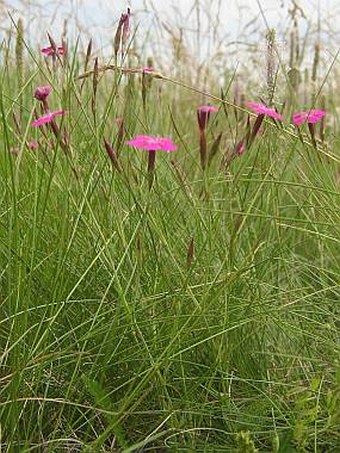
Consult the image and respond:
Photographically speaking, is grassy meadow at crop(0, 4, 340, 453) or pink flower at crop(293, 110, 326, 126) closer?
grassy meadow at crop(0, 4, 340, 453)

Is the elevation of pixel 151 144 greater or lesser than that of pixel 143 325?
greater

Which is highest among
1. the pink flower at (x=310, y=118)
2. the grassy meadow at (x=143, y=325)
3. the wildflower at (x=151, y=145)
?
the wildflower at (x=151, y=145)

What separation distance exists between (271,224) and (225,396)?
0.42 meters

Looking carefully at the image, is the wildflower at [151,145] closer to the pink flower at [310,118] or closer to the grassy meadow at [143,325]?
the grassy meadow at [143,325]

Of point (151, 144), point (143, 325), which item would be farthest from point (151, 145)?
point (143, 325)

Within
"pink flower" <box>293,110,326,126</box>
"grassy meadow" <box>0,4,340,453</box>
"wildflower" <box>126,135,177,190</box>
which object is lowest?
"grassy meadow" <box>0,4,340,453</box>

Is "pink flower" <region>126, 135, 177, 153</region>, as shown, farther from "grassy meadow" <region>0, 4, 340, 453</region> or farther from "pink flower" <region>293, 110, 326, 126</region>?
"pink flower" <region>293, 110, 326, 126</region>

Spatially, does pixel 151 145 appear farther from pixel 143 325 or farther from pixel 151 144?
pixel 143 325

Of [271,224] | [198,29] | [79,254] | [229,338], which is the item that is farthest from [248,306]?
[198,29]

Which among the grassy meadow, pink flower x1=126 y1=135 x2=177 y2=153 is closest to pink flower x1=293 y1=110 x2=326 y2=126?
the grassy meadow

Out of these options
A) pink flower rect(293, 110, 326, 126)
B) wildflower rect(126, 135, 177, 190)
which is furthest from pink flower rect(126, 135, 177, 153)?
pink flower rect(293, 110, 326, 126)

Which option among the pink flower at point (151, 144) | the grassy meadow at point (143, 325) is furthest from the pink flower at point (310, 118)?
the pink flower at point (151, 144)

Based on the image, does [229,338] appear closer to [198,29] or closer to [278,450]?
[278,450]

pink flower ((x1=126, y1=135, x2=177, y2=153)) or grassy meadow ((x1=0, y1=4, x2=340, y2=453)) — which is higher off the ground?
pink flower ((x1=126, y1=135, x2=177, y2=153))
